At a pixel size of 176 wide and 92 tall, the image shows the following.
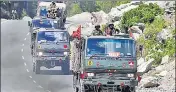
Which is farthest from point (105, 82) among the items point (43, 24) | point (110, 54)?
point (43, 24)

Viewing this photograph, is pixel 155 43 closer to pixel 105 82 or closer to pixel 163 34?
pixel 163 34

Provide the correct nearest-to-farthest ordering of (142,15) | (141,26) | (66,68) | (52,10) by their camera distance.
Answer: (66,68) → (52,10) → (141,26) → (142,15)

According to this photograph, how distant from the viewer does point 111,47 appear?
912 inches

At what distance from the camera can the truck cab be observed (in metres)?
23.1

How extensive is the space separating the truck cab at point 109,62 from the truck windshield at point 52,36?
36.4 ft

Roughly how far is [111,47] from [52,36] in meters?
11.6

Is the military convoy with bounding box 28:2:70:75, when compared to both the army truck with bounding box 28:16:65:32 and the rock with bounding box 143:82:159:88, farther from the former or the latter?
the rock with bounding box 143:82:159:88

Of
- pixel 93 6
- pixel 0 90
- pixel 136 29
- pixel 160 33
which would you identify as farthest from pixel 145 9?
pixel 93 6

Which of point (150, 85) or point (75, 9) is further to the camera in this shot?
point (75, 9)

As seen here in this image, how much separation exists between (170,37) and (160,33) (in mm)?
2389

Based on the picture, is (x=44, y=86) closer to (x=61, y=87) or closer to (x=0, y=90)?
(x=61, y=87)

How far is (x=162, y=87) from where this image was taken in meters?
28.6

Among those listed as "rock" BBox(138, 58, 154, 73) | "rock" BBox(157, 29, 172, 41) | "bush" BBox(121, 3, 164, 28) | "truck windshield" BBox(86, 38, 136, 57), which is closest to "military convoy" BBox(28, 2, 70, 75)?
"rock" BBox(138, 58, 154, 73)

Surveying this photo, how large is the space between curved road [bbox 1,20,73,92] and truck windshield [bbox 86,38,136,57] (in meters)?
6.67
